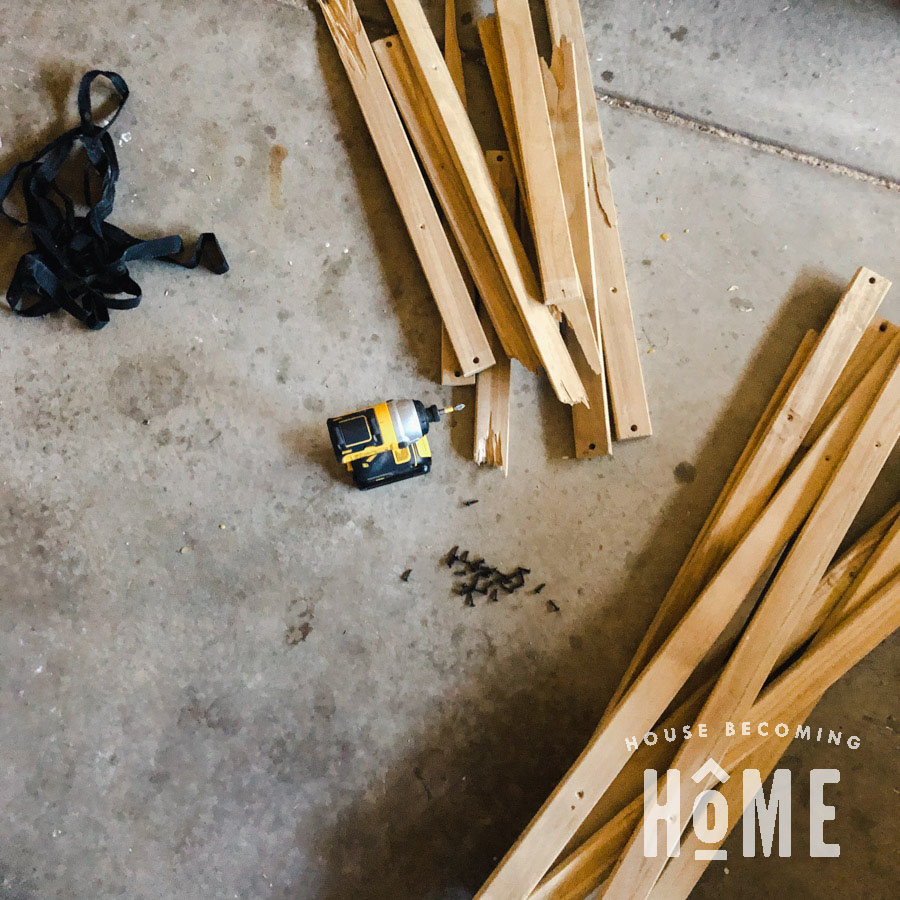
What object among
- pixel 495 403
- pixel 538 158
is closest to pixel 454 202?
pixel 538 158

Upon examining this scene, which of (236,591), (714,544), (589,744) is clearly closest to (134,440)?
(236,591)

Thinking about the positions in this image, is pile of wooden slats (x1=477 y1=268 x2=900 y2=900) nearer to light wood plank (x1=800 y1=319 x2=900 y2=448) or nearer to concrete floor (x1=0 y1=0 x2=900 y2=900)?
light wood plank (x1=800 y1=319 x2=900 y2=448)

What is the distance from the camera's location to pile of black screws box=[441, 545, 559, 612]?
217 centimetres

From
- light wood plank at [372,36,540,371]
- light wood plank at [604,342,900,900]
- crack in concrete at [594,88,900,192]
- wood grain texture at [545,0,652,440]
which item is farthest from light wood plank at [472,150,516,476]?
light wood plank at [604,342,900,900]

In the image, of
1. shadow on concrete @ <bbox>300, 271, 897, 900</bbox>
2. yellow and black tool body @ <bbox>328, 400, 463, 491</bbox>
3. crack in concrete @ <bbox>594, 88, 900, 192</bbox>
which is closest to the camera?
yellow and black tool body @ <bbox>328, 400, 463, 491</bbox>

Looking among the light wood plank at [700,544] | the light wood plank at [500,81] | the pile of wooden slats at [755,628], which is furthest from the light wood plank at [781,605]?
the light wood plank at [500,81]

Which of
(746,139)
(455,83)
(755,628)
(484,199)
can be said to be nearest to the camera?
(755,628)

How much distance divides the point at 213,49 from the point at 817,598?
2.68 m

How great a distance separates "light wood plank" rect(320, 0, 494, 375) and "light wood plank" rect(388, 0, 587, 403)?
13 centimetres

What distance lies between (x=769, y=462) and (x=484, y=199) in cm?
126

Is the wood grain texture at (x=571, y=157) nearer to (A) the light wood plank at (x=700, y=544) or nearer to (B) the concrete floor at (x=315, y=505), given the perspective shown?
(B) the concrete floor at (x=315, y=505)

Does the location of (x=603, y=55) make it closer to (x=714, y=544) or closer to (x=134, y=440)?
(x=714, y=544)

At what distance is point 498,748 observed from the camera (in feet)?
7.03

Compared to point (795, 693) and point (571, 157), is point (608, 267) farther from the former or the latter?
point (795, 693)
